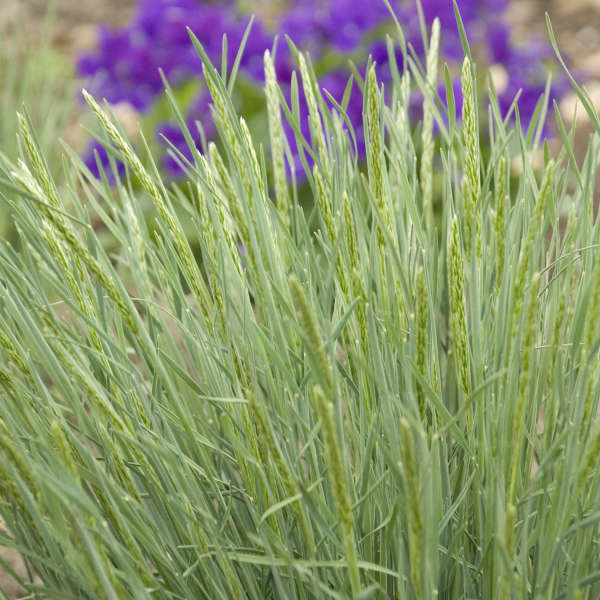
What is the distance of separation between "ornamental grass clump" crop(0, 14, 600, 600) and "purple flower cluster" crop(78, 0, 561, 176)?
5.45 feet

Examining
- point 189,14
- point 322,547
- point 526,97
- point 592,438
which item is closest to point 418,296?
point 592,438

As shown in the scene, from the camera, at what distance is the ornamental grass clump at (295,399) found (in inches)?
31.2

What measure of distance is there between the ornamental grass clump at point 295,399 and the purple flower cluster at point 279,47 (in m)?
1.66

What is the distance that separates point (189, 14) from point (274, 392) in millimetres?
2151

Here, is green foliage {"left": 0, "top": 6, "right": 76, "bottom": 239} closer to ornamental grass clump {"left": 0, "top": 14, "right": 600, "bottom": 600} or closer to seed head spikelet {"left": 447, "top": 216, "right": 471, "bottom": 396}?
ornamental grass clump {"left": 0, "top": 14, "right": 600, "bottom": 600}

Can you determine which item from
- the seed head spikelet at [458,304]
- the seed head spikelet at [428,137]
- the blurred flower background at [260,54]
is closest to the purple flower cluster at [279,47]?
the blurred flower background at [260,54]

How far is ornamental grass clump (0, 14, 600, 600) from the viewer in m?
0.79

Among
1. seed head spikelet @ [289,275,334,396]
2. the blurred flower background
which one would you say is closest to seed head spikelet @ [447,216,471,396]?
seed head spikelet @ [289,275,334,396]

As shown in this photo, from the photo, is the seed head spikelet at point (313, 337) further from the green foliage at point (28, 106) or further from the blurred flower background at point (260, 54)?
the blurred flower background at point (260, 54)

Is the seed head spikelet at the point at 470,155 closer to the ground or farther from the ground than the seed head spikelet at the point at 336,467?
farther from the ground

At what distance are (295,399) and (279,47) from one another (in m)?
1.97

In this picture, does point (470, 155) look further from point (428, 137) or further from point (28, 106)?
point (28, 106)

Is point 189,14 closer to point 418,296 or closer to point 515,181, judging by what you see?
point 515,181

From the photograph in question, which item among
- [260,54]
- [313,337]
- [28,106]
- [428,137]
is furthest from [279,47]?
[313,337]
